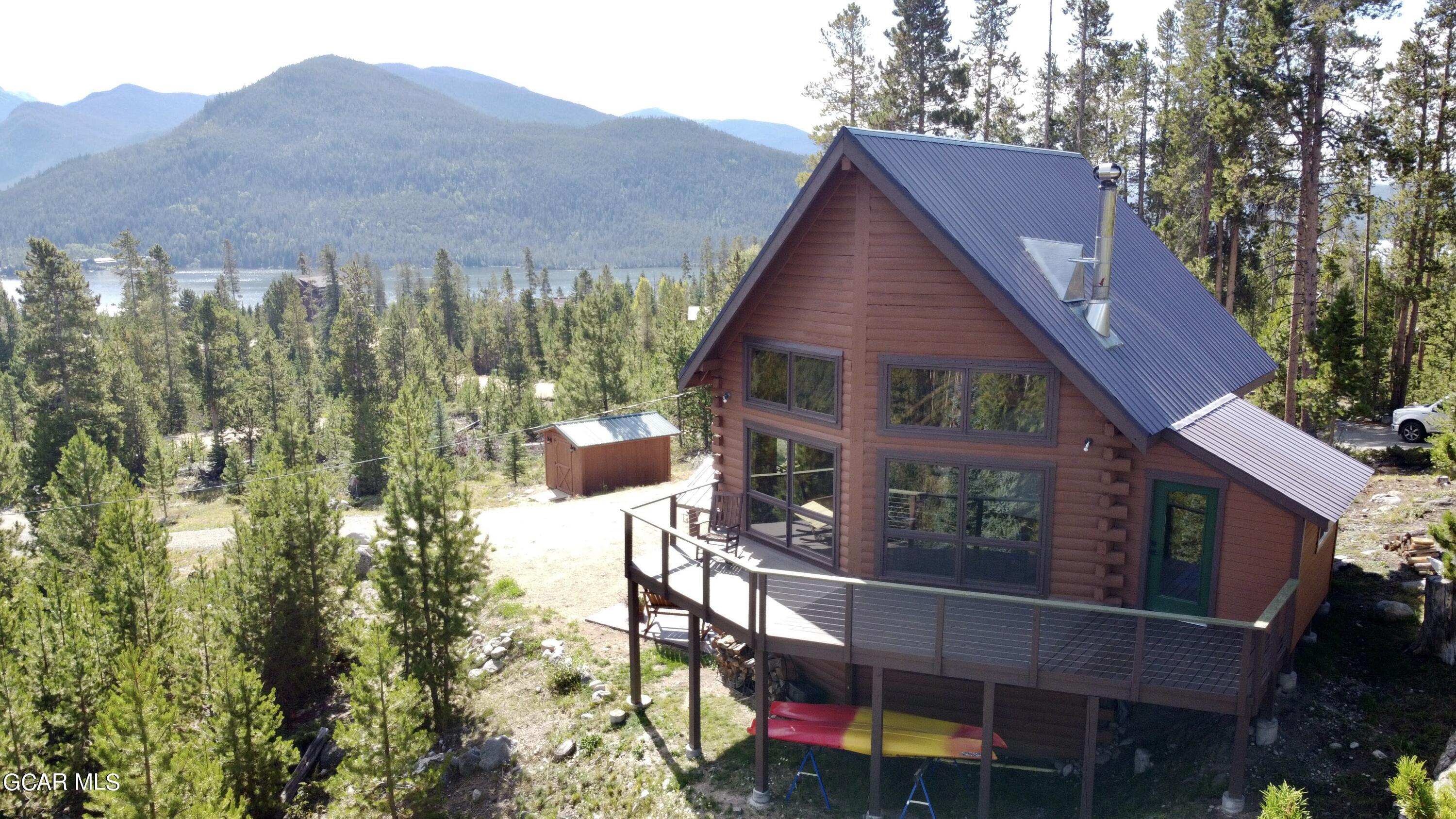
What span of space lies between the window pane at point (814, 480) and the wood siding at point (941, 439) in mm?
311

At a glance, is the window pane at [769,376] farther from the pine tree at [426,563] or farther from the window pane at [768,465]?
the pine tree at [426,563]

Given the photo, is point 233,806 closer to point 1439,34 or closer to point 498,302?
point 1439,34

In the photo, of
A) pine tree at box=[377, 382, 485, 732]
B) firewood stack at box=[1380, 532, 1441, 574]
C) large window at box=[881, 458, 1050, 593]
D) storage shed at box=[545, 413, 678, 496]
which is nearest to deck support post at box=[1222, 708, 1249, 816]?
large window at box=[881, 458, 1050, 593]

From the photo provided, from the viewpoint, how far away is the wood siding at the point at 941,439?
11.4 m

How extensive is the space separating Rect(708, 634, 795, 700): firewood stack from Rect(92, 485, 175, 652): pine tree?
33.8ft

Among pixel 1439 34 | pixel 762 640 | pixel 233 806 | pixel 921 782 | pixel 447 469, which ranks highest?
pixel 1439 34

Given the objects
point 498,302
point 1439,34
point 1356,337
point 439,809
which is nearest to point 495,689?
point 439,809

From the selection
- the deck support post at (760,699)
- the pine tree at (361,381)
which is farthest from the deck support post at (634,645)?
the pine tree at (361,381)

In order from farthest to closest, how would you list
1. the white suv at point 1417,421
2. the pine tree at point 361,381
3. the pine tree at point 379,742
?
the pine tree at point 361,381
the white suv at point 1417,421
the pine tree at point 379,742

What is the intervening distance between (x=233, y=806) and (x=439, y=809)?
9.26 feet

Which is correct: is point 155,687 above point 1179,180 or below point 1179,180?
below

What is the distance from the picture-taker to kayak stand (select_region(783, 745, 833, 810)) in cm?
1188

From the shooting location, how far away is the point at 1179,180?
1371 inches

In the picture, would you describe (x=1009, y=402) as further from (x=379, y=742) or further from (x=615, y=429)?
(x=615, y=429)
